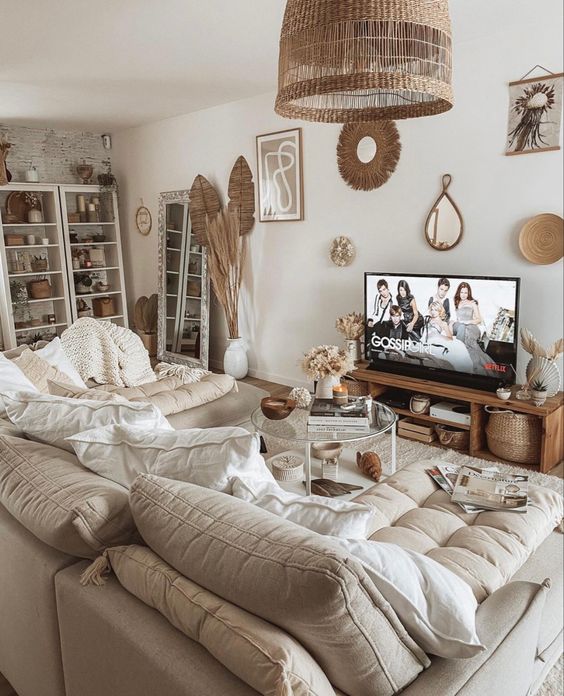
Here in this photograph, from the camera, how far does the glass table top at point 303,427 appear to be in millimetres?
2699

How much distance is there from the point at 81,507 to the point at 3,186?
5296mm

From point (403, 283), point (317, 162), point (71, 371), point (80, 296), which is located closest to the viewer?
point (71, 371)

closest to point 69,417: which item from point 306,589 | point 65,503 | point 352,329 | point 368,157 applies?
point 65,503

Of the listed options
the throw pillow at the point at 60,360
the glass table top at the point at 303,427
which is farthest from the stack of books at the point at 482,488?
the throw pillow at the point at 60,360

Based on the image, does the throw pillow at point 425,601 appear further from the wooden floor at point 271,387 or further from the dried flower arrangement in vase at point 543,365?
the wooden floor at point 271,387

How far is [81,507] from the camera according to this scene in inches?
Answer: 51.5

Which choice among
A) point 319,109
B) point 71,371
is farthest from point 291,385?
point 319,109

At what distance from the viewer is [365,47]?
5.30ft

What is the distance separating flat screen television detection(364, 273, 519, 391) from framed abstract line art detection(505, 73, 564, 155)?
0.80 metres

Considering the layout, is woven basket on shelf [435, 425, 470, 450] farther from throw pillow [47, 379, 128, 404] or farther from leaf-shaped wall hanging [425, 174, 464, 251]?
throw pillow [47, 379, 128, 404]

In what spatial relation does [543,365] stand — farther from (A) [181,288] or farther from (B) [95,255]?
(B) [95,255]

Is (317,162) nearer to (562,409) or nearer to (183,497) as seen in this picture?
(562,409)

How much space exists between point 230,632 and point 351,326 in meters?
3.33

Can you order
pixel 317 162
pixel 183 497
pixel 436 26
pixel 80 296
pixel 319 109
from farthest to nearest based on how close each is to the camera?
pixel 80 296 < pixel 317 162 < pixel 319 109 < pixel 436 26 < pixel 183 497
